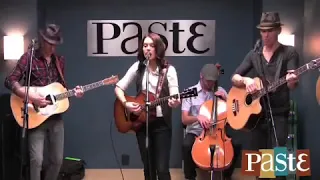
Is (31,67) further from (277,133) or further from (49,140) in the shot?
(277,133)

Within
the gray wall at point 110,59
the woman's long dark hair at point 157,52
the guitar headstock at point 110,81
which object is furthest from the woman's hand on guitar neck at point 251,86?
the gray wall at point 110,59

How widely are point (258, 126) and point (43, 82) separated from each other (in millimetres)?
1813

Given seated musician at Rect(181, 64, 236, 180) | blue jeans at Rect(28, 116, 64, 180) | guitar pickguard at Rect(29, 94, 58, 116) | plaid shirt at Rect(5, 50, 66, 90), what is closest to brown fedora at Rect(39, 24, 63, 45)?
plaid shirt at Rect(5, 50, 66, 90)

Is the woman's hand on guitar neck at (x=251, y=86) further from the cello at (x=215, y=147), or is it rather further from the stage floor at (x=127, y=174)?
the stage floor at (x=127, y=174)

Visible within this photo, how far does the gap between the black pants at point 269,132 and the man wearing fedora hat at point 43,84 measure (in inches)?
60.3

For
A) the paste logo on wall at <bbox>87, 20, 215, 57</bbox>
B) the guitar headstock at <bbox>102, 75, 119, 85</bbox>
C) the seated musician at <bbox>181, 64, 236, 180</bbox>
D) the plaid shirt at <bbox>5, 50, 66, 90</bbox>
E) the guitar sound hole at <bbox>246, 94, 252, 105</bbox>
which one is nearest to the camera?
the guitar sound hole at <bbox>246, 94, 252, 105</bbox>

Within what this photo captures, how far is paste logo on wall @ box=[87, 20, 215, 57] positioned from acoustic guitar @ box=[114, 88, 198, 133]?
1664 millimetres

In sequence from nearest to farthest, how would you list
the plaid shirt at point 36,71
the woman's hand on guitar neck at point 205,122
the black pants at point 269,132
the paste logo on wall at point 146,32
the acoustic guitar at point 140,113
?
1. the black pants at point 269,132
2. the acoustic guitar at point 140,113
3. the plaid shirt at point 36,71
4. the woman's hand on guitar neck at point 205,122
5. the paste logo on wall at point 146,32

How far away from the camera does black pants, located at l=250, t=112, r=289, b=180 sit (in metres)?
3.91

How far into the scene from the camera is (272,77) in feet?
13.2

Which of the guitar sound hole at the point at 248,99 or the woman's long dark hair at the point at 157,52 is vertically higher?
the woman's long dark hair at the point at 157,52

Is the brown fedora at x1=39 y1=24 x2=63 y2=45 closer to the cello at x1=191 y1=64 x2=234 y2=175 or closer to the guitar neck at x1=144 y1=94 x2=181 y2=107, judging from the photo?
the guitar neck at x1=144 y1=94 x2=181 y2=107

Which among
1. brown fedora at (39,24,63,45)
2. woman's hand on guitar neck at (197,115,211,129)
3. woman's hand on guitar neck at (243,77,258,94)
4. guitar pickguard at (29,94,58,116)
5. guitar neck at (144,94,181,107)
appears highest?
brown fedora at (39,24,63,45)

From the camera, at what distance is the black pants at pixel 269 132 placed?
391cm
